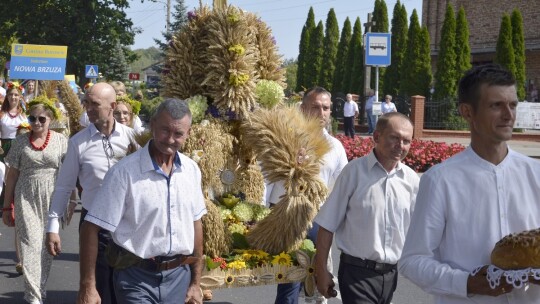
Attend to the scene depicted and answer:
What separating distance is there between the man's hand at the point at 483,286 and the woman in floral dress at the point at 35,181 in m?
5.47

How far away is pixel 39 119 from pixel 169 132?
364 cm

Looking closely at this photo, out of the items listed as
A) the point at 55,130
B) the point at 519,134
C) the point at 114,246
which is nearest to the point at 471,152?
the point at 114,246

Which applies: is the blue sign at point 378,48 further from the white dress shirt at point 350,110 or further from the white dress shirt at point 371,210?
the white dress shirt at point 371,210

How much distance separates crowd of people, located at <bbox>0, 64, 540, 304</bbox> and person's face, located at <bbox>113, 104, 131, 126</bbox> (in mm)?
949

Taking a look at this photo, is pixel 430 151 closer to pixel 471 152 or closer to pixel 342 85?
pixel 471 152

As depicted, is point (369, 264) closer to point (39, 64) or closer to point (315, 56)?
point (39, 64)

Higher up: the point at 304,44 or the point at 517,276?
the point at 304,44

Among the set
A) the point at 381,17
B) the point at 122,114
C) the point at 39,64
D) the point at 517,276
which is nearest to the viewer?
the point at 517,276

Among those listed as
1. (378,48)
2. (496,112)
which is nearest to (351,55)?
(378,48)

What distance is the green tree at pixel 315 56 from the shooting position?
52656 millimetres

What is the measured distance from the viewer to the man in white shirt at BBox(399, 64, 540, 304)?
3.05 m

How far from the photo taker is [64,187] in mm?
5945

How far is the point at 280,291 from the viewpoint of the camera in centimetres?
675

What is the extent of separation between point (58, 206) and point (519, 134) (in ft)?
97.0
